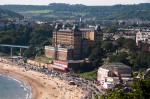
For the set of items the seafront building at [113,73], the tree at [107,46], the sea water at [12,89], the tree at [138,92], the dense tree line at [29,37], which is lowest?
the sea water at [12,89]

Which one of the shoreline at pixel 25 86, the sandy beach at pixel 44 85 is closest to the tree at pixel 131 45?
the sandy beach at pixel 44 85

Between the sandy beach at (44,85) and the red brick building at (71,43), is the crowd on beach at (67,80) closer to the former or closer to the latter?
the sandy beach at (44,85)

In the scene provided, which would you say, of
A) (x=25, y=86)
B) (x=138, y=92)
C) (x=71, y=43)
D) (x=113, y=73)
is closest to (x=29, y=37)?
(x=71, y=43)

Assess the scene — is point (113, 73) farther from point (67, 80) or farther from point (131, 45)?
point (131, 45)

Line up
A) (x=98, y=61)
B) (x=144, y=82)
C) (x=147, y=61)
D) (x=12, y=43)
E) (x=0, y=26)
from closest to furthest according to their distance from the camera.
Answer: (x=144, y=82) → (x=147, y=61) → (x=98, y=61) → (x=12, y=43) → (x=0, y=26)

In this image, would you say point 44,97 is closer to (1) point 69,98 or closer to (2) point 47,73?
(1) point 69,98

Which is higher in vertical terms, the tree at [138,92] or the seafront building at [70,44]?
the tree at [138,92]

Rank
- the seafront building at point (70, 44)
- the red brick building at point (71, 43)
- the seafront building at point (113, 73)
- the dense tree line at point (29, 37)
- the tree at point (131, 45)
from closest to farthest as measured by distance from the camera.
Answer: the seafront building at point (113, 73) → the tree at point (131, 45) → the seafront building at point (70, 44) → the red brick building at point (71, 43) → the dense tree line at point (29, 37)

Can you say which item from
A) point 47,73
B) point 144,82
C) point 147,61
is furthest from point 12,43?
point 144,82
